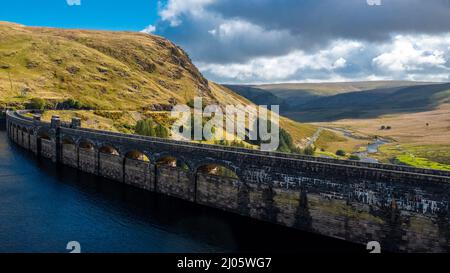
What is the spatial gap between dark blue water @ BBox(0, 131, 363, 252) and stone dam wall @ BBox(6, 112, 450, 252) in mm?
1724

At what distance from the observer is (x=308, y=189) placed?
133ft

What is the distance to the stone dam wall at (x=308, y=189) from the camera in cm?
3422

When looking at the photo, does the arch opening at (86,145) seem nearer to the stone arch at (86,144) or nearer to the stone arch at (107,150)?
the stone arch at (86,144)

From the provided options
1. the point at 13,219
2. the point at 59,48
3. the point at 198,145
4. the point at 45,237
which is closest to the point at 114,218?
the point at 45,237

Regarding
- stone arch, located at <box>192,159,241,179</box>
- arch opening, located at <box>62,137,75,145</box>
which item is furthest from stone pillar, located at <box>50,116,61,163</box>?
stone arch, located at <box>192,159,241,179</box>

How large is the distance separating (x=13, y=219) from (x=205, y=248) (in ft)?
78.2

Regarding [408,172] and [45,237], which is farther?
[45,237]

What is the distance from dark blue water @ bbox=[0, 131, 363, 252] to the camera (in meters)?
38.4

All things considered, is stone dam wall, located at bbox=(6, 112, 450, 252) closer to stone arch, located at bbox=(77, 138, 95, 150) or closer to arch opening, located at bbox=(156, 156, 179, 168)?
arch opening, located at bbox=(156, 156, 179, 168)

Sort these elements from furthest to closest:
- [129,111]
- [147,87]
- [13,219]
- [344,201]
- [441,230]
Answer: [147,87]
[129,111]
[13,219]
[344,201]
[441,230]

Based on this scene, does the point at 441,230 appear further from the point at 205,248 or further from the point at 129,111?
the point at 129,111
